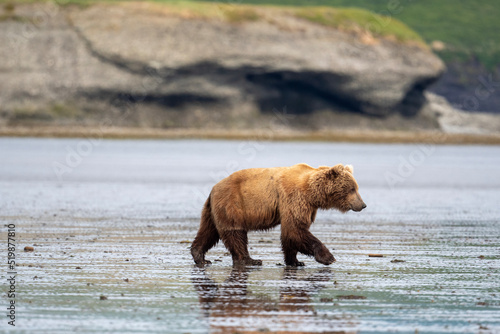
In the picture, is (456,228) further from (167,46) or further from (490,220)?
(167,46)

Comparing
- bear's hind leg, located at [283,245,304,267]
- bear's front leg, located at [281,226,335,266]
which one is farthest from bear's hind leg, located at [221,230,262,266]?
bear's front leg, located at [281,226,335,266]

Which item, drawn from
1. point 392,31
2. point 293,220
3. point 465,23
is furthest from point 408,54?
point 293,220

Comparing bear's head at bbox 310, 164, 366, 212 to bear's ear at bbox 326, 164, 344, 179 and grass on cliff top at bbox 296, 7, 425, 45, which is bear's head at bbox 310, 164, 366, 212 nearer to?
bear's ear at bbox 326, 164, 344, 179

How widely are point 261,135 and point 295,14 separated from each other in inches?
714

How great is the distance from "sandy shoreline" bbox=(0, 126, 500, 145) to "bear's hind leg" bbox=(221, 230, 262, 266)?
268 ft

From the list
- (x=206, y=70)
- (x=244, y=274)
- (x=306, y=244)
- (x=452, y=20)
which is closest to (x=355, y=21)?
(x=206, y=70)

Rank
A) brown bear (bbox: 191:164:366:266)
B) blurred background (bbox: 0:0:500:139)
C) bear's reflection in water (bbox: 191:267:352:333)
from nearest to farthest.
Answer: bear's reflection in water (bbox: 191:267:352:333), brown bear (bbox: 191:164:366:266), blurred background (bbox: 0:0:500:139)

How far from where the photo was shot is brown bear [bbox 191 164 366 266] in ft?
42.0

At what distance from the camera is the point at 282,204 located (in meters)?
12.9

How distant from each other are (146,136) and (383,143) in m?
26.8

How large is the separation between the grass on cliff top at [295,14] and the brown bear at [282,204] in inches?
3648

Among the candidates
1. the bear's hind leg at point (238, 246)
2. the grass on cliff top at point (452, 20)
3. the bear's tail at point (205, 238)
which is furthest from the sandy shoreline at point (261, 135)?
the bear's hind leg at point (238, 246)

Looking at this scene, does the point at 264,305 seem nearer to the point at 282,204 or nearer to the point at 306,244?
the point at 306,244

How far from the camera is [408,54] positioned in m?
118
